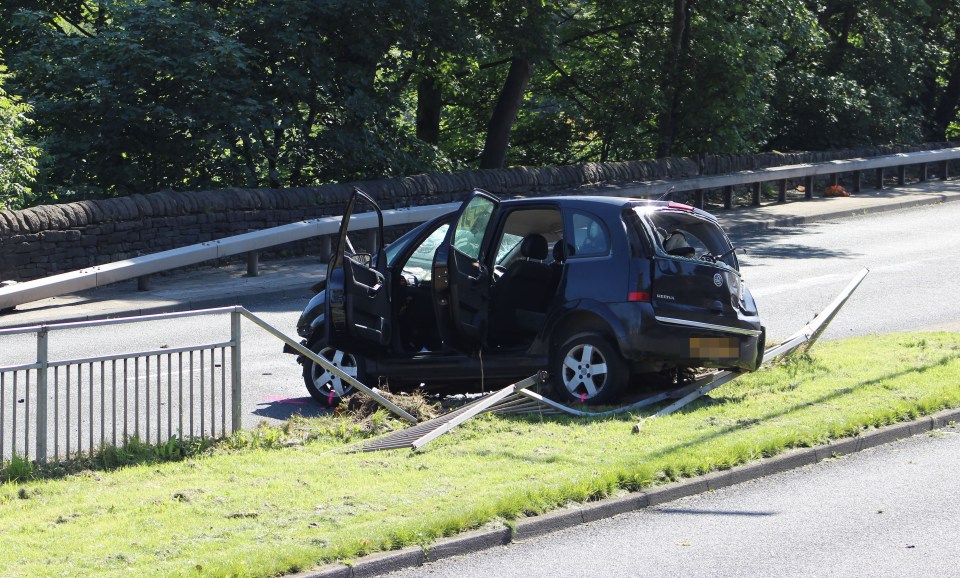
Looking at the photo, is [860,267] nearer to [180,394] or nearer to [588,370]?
[588,370]

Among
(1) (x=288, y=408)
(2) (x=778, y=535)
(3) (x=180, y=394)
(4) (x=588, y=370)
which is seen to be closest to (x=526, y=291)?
(4) (x=588, y=370)

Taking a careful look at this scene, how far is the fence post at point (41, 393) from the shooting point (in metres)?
7.50

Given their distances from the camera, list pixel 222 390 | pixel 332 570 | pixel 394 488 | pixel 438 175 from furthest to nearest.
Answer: pixel 438 175 → pixel 222 390 → pixel 394 488 → pixel 332 570

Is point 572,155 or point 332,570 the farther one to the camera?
A: point 572,155

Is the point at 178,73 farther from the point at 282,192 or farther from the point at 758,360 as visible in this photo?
the point at 758,360

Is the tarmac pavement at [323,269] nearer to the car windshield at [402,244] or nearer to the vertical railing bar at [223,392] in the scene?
the vertical railing bar at [223,392]

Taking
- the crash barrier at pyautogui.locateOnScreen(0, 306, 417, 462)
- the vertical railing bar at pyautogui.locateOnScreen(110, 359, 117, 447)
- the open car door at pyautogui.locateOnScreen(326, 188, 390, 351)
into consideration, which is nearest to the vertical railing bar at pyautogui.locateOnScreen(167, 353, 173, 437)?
the crash barrier at pyautogui.locateOnScreen(0, 306, 417, 462)

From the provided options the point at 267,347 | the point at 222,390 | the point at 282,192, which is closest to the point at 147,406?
the point at 222,390

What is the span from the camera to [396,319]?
9.95 metres

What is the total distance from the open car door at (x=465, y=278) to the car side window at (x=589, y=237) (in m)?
0.70

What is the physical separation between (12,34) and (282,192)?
643cm

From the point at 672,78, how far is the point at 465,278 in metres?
17.8

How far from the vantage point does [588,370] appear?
9469 millimetres

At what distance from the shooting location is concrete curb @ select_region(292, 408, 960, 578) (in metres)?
6.05
